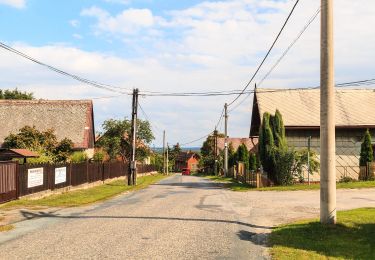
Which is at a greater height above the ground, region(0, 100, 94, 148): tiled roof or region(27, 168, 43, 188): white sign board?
region(0, 100, 94, 148): tiled roof

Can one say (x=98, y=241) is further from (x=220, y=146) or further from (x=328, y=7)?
(x=220, y=146)

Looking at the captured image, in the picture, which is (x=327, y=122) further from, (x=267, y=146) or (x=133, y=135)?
(x=133, y=135)

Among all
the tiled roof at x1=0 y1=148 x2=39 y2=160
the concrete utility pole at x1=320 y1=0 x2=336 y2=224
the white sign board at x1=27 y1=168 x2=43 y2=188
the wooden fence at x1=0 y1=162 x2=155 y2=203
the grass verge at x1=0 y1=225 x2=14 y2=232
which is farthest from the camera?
the tiled roof at x1=0 y1=148 x2=39 y2=160

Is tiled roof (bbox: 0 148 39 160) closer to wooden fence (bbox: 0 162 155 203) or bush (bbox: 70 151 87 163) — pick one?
wooden fence (bbox: 0 162 155 203)

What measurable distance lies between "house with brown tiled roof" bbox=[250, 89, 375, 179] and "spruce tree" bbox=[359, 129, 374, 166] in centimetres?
181

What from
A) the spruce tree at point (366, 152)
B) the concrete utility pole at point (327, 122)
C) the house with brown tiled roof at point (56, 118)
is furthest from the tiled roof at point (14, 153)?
the spruce tree at point (366, 152)

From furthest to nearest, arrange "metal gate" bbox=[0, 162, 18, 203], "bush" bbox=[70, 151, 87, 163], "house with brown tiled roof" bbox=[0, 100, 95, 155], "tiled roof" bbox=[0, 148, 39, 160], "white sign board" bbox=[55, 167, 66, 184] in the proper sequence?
"house with brown tiled roof" bbox=[0, 100, 95, 155]
"bush" bbox=[70, 151, 87, 163]
"white sign board" bbox=[55, 167, 66, 184]
"tiled roof" bbox=[0, 148, 39, 160]
"metal gate" bbox=[0, 162, 18, 203]

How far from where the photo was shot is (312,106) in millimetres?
36812

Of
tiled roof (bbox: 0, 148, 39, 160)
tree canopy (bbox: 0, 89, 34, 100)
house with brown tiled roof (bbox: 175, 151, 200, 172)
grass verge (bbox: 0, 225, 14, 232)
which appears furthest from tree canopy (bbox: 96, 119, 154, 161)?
house with brown tiled roof (bbox: 175, 151, 200, 172)

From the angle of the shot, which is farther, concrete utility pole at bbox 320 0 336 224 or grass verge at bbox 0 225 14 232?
grass verge at bbox 0 225 14 232

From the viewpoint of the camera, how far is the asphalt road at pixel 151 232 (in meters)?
8.95

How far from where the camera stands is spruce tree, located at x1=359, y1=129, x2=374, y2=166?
3167cm

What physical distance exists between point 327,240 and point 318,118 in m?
26.7

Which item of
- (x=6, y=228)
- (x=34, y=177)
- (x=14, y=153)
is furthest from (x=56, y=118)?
(x=6, y=228)
